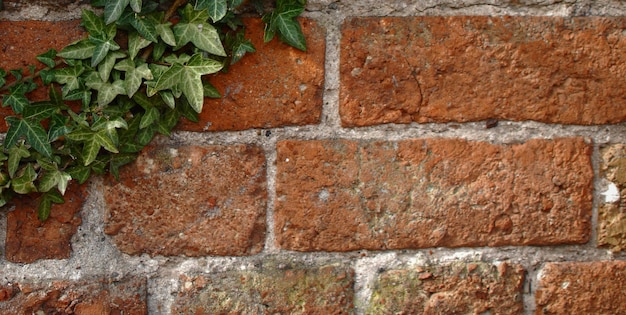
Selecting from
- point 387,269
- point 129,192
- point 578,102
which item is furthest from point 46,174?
point 578,102

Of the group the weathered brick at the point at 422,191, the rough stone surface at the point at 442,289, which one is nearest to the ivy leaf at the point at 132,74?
the weathered brick at the point at 422,191

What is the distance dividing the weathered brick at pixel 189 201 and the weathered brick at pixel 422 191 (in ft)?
0.15

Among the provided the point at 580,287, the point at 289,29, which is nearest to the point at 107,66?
the point at 289,29

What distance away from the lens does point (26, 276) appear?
39.0 inches

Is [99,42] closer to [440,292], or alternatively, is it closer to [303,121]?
[303,121]

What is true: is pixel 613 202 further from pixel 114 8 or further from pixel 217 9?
pixel 114 8

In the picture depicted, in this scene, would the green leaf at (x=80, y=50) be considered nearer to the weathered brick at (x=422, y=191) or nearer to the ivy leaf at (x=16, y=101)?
the ivy leaf at (x=16, y=101)

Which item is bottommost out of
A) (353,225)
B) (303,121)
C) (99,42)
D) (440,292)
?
(440,292)

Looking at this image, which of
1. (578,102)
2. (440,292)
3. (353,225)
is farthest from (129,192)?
(578,102)

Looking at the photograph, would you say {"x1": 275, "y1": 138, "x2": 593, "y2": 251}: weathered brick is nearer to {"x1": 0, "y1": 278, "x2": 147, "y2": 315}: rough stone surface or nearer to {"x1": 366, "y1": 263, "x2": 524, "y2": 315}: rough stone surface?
{"x1": 366, "y1": 263, "x2": 524, "y2": 315}: rough stone surface

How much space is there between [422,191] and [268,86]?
0.92 feet

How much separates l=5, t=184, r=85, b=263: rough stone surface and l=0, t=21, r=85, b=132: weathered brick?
199mm

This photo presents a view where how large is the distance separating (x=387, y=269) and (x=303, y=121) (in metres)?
0.26

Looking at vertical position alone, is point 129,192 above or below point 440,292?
above
